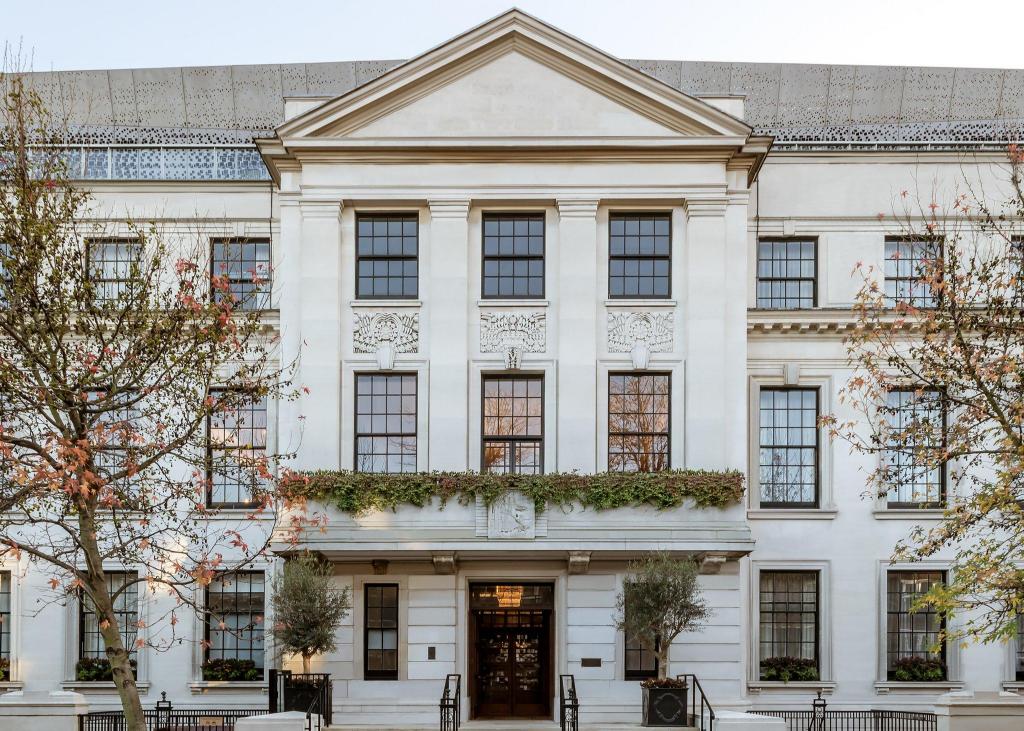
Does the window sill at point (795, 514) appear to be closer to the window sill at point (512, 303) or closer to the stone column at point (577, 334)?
the stone column at point (577, 334)

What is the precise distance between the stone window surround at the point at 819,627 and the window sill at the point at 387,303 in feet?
30.9

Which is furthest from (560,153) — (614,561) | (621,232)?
(614,561)

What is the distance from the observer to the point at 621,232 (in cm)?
2370

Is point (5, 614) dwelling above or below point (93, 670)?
above

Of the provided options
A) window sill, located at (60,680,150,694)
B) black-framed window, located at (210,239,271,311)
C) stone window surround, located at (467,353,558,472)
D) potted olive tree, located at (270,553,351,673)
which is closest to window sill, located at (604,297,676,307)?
stone window surround, located at (467,353,558,472)

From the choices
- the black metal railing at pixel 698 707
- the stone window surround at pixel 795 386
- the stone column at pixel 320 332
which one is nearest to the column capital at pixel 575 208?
the stone column at pixel 320 332

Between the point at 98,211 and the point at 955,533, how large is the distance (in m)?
19.4

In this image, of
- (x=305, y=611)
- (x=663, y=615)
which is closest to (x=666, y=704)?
(x=663, y=615)

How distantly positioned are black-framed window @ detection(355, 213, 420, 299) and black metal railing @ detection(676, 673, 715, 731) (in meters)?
9.65

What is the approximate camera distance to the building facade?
2261cm

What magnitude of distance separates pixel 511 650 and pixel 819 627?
694cm

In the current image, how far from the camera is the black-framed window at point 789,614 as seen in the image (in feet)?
81.8

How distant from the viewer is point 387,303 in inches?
918

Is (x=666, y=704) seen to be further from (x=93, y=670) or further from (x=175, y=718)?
(x=93, y=670)
